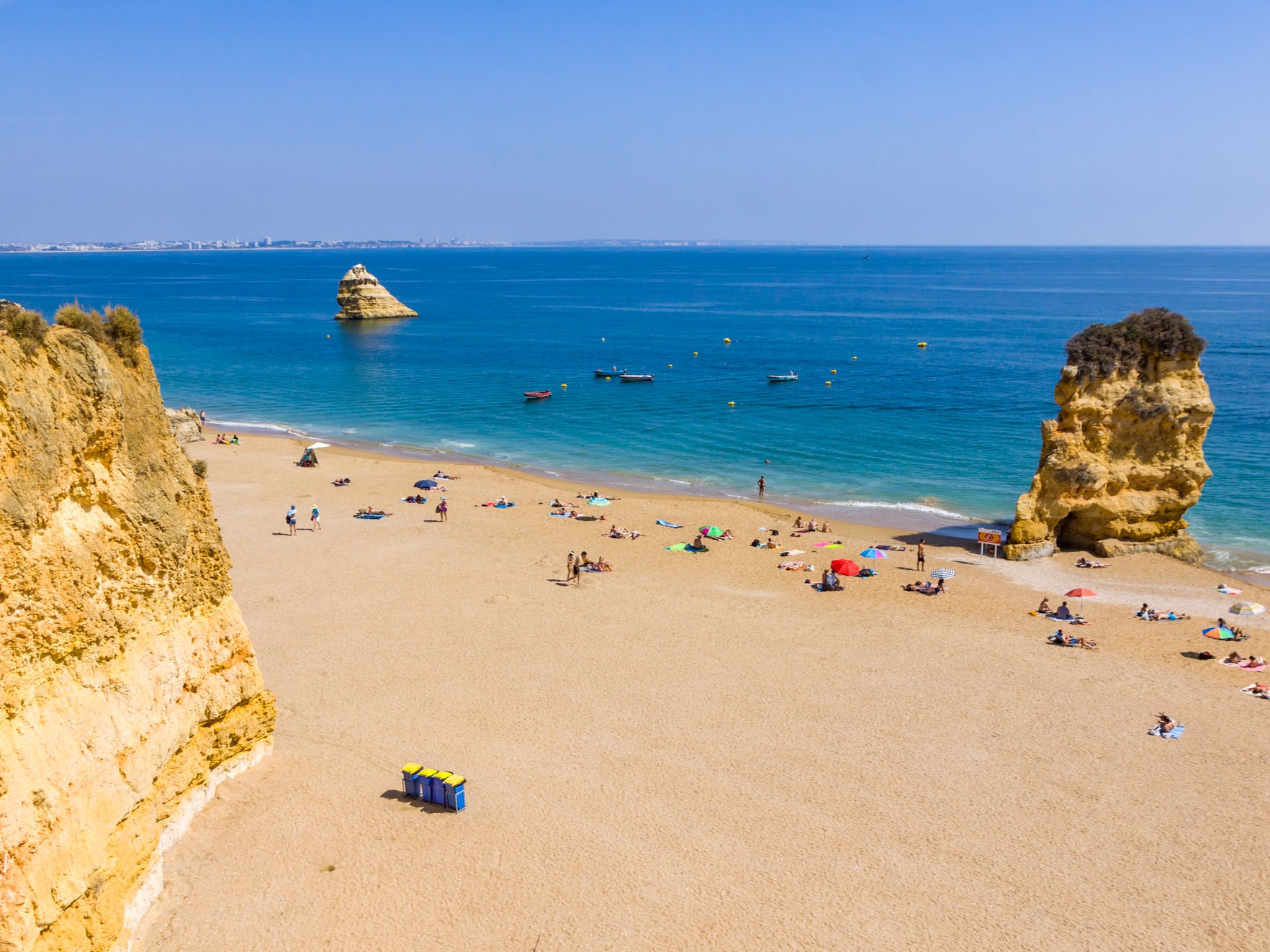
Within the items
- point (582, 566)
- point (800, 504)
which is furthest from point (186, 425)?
point (800, 504)

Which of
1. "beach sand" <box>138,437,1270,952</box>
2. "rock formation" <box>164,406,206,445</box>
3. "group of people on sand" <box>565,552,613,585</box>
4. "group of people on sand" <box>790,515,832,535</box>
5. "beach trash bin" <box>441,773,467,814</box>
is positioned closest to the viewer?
"beach sand" <box>138,437,1270,952</box>

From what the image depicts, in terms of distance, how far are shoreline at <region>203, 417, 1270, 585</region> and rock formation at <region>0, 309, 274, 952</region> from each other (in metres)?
30.6

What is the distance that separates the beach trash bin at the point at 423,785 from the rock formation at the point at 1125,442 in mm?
25996

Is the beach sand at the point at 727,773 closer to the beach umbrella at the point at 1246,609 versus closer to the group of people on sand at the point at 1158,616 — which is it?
the group of people on sand at the point at 1158,616

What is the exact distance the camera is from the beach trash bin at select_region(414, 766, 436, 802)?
17.4 m

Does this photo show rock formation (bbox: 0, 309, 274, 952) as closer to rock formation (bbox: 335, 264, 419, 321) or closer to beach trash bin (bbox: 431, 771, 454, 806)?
beach trash bin (bbox: 431, 771, 454, 806)

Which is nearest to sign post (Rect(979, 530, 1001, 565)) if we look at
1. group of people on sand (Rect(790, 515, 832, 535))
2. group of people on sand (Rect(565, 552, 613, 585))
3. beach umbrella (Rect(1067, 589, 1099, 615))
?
beach umbrella (Rect(1067, 589, 1099, 615))

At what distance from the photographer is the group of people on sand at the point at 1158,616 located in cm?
2820

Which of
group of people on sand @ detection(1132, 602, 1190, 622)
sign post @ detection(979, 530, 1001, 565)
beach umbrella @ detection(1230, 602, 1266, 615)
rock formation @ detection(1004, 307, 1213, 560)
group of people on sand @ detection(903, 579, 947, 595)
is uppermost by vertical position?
rock formation @ detection(1004, 307, 1213, 560)

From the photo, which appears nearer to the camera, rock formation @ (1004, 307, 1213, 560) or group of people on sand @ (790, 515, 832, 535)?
rock formation @ (1004, 307, 1213, 560)

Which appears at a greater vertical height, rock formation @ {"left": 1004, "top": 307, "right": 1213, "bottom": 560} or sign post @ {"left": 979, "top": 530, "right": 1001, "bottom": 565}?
rock formation @ {"left": 1004, "top": 307, "right": 1213, "bottom": 560}

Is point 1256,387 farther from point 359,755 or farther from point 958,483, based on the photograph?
point 359,755

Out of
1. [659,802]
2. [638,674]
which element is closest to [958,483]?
[638,674]

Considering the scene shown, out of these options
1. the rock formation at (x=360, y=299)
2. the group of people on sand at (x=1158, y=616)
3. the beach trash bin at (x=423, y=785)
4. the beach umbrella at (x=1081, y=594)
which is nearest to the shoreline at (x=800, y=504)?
the beach umbrella at (x=1081, y=594)
